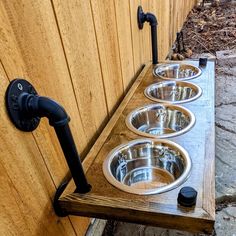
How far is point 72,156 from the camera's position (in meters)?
0.84

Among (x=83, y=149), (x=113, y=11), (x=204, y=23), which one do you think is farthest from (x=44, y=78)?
(x=204, y=23)

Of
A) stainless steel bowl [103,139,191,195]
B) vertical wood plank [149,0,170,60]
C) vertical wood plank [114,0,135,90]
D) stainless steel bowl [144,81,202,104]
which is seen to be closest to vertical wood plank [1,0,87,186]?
stainless steel bowl [103,139,191,195]

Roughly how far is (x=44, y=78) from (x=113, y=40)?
676 mm

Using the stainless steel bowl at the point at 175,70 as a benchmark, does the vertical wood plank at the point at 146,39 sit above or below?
above

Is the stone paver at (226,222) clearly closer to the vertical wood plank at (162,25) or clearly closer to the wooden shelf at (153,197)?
the wooden shelf at (153,197)

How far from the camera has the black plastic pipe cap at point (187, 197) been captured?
0.81m

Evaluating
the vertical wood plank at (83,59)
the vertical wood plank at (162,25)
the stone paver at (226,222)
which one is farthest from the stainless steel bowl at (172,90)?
the vertical wood plank at (162,25)

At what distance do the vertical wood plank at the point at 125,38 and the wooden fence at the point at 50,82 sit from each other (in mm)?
17

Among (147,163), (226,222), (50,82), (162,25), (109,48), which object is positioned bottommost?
(226,222)

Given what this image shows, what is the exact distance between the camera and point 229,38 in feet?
13.1

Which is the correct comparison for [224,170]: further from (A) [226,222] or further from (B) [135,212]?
(B) [135,212]

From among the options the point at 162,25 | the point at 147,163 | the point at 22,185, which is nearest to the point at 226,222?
the point at 147,163

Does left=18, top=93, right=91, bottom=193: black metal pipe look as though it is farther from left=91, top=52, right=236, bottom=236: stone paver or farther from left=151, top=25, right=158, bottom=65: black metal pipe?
left=151, top=25, right=158, bottom=65: black metal pipe

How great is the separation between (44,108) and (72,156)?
8.2 inches
